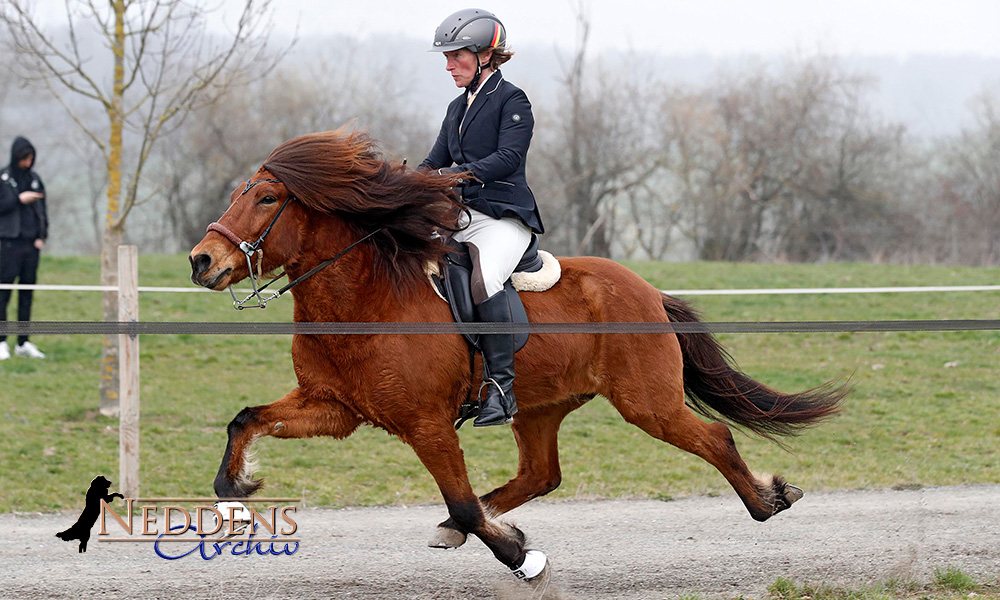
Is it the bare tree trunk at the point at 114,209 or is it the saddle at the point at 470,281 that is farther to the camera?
the bare tree trunk at the point at 114,209

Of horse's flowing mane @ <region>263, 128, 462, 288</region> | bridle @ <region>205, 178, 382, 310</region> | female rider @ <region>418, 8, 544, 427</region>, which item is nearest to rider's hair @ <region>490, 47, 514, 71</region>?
female rider @ <region>418, 8, 544, 427</region>

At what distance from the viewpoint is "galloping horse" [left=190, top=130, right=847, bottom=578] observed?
13.5 feet

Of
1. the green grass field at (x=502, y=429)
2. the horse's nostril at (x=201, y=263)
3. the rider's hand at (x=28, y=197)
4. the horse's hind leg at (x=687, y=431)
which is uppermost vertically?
the rider's hand at (x=28, y=197)

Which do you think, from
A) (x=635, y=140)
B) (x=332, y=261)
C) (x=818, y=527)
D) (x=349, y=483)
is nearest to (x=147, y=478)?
(x=349, y=483)

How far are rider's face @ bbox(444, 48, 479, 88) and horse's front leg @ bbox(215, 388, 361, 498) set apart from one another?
5.51 feet

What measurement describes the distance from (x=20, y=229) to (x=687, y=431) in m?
8.71

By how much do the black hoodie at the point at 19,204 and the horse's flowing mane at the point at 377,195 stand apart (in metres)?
7.59

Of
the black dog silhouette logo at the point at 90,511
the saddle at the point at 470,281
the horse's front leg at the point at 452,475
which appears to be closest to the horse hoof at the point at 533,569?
the horse's front leg at the point at 452,475

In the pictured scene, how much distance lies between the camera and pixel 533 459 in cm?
521

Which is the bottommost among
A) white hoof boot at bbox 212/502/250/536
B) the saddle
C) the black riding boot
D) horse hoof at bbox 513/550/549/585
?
horse hoof at bbox 513/550/549/585

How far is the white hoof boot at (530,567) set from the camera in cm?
448

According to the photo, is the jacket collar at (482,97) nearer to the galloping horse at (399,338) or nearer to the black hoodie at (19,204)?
the galloping horse at (399,338)

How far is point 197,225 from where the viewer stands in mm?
26703

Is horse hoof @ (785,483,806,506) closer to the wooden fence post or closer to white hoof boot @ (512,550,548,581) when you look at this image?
white hoof boot @ (512,550,548,581)
